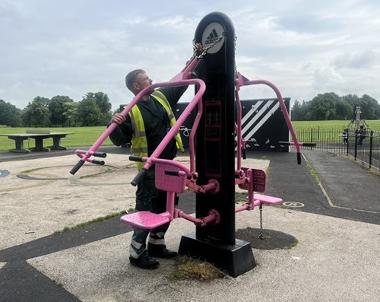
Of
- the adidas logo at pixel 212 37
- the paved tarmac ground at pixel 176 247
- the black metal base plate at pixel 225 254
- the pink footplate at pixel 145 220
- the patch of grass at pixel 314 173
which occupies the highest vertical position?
the adidas logo at pixel 212 37

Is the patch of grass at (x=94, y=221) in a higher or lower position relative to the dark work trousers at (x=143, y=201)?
lower

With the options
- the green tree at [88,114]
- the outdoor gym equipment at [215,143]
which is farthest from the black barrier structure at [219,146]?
the green tree at [88,114]

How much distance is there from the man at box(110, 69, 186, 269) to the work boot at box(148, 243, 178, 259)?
169mm

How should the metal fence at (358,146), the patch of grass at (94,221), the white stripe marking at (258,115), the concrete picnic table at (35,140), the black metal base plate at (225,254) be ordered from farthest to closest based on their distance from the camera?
the concrete picnic table at (35,140) < the white stripe marking at (258,115) < the metal fence at (358,146) < the patch of grass at (94,221) < the black metal base plate at (225,254)

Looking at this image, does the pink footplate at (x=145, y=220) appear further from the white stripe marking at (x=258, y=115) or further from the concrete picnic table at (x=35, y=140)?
the concrete picnic table at (x=35, y=140)

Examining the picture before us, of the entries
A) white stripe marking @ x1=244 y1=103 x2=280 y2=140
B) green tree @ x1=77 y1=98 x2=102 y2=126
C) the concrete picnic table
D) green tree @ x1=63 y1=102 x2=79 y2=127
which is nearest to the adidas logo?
white stripe marking @ x1=244 y1=103 x2=280 y2=140

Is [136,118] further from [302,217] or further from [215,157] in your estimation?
[302,217]

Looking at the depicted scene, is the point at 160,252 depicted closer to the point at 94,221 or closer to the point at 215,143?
the point at 215,143

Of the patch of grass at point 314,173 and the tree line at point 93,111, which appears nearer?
the patch of grass at point 314,173

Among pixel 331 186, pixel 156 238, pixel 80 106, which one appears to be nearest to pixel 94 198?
pixel 156 238

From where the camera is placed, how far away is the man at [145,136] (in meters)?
4.51

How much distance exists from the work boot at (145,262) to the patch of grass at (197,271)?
241 mm

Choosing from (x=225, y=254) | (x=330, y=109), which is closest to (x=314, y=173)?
(x=225, y=254)

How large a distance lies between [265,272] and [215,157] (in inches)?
49.7
